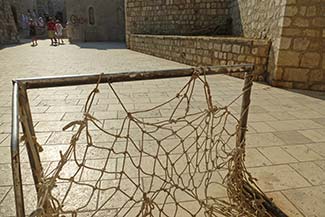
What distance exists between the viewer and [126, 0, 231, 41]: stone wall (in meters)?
9.98

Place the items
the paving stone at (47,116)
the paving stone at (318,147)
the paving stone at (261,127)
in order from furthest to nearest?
the paving stone at (47,116)
the paving stone at (261,127)
the paving stone at (318,147)

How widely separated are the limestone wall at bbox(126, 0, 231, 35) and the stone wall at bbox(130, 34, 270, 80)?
40.3 inches

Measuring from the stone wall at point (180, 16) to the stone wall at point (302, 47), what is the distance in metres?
4.80

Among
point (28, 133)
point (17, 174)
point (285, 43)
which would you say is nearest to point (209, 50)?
point (285, 43)

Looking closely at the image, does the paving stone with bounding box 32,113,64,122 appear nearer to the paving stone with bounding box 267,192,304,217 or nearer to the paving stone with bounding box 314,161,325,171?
the paving stone with bounding box 267,192,304,217

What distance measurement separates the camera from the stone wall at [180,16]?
9.98m

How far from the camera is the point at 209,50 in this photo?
24.4ft

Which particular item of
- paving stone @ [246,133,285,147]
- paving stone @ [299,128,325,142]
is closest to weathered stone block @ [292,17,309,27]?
paving stone @ [299,128,325,142]

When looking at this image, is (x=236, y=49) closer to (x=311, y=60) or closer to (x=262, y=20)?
(x=262, y=20)

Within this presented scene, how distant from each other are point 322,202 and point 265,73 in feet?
14.1

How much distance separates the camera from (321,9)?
4926 millimetres

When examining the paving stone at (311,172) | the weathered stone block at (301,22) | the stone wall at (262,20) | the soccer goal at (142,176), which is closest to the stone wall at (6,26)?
the stone wall at (262,20)

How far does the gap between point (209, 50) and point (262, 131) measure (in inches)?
177

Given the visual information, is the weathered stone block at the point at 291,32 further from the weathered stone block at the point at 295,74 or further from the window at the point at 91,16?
the window at the point at 91,16
